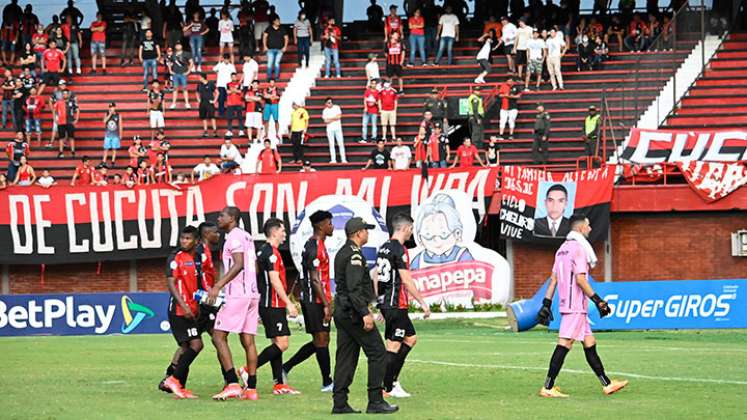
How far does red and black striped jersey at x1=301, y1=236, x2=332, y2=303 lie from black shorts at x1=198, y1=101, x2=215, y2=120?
2554 cm

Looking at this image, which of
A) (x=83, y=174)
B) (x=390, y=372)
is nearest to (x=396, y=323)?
(x=390, y=372)

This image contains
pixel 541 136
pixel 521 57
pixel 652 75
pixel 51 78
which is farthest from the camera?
pixel 51 78

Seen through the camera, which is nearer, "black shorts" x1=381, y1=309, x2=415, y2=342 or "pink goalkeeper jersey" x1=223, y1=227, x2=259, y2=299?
"pink goalkeeper jersey" x1=223, y1=227, x2=259, y2=299

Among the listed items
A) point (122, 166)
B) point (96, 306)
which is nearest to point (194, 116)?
point (122, 166)

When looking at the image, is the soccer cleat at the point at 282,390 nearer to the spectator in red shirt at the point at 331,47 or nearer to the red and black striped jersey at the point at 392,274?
the red and black striped jersey at the point at 392,274

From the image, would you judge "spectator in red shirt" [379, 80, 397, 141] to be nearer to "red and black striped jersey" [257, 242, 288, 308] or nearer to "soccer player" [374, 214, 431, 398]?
"red and black striped jersey" [257, 242, 288, 308]

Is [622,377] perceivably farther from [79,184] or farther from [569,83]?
[569,83]

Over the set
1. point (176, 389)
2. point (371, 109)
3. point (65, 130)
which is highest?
point (371, 109)

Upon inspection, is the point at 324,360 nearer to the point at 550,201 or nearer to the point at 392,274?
the point at 392,274

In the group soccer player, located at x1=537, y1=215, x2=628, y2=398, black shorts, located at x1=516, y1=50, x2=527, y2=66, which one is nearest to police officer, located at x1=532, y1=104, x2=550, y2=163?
black shorts, located at x1=516, y1=50, x2=527, y2=66

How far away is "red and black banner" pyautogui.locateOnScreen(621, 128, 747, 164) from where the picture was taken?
35438 millimetres

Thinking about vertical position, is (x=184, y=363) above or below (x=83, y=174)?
above

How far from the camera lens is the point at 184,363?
590 inches

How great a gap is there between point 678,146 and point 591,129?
2256 millimetres
